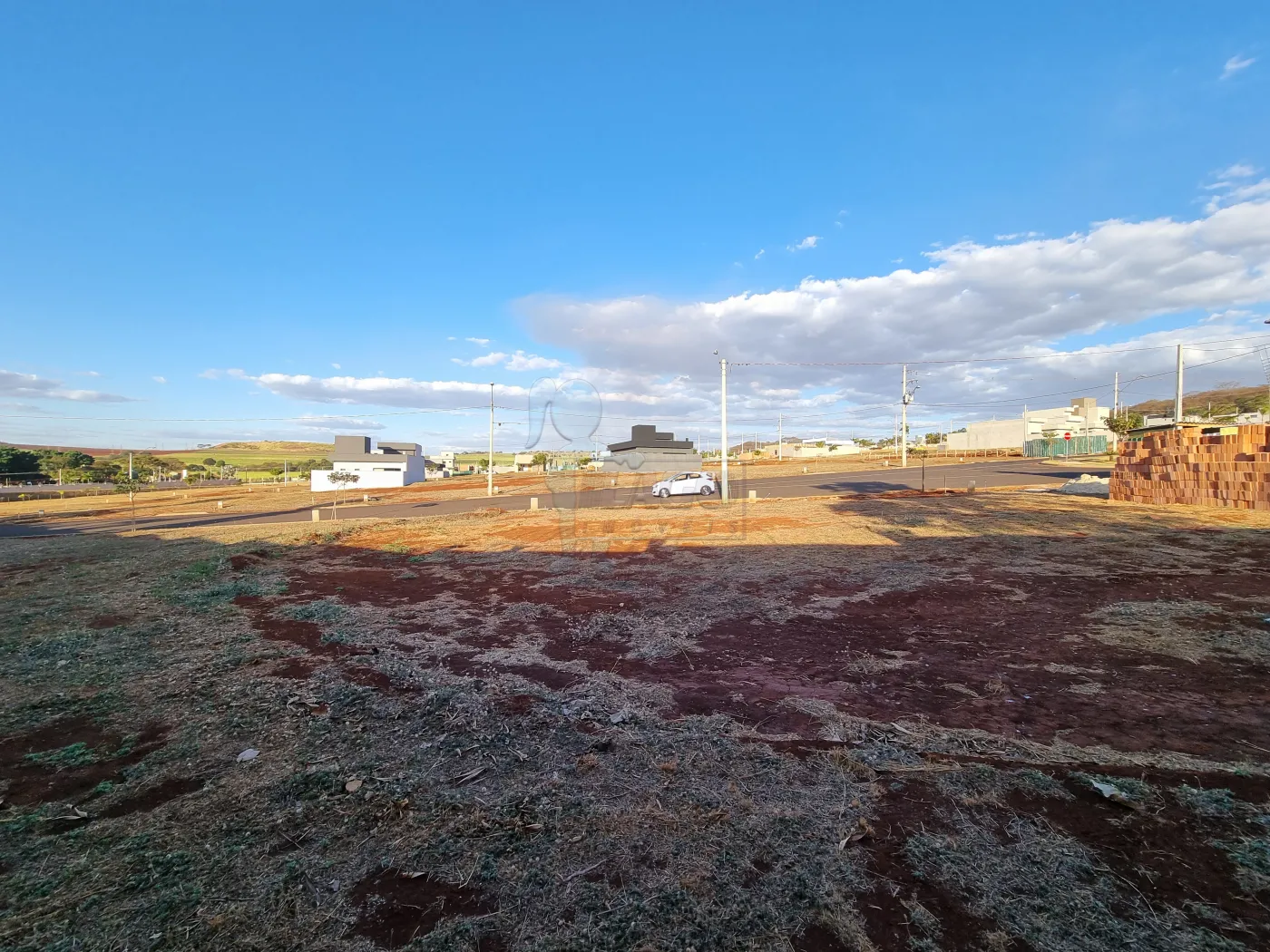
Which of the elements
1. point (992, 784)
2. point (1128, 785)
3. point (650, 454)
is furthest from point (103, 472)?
point (1128, 785)

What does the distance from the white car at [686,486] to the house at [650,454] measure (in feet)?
98.1

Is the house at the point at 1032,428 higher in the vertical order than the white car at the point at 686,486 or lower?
higher

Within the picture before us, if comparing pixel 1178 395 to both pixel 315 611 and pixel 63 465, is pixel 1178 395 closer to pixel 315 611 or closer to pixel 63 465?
pixel 315 611

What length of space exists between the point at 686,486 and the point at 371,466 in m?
47.7

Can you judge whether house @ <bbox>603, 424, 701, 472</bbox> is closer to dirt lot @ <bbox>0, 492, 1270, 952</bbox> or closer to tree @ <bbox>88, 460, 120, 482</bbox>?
dirt lot @ <bbox>0, 492, 1270, 952</bbox>

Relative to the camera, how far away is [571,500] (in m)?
33.8

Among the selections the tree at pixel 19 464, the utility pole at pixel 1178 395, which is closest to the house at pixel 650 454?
the utility pole at pixel 1178 395

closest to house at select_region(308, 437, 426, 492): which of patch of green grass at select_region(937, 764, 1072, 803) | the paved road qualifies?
the paved road

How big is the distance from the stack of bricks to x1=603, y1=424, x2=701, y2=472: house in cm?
4612

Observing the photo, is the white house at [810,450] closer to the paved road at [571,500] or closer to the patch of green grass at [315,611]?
the paved road at [571,500]

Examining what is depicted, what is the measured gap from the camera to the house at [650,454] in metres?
64.4

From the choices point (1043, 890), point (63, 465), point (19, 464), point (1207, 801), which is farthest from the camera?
point (63, 465)

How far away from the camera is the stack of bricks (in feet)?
54.9

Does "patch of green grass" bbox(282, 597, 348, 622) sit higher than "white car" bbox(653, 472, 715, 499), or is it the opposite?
"white car" bbox(653, 472, 715, 499)
